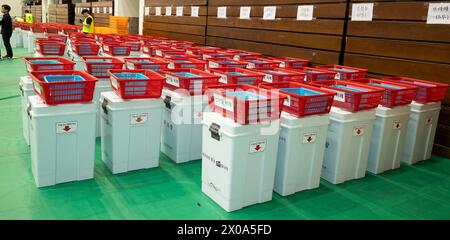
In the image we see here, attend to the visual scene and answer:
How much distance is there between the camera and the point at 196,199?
9.38 ft

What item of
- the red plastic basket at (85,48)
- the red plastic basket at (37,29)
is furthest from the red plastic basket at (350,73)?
the red plastic basket at (37,29)

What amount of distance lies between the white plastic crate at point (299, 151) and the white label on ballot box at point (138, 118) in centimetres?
122

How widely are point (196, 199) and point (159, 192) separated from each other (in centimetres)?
32

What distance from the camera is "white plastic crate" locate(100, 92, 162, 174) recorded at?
10.1ft

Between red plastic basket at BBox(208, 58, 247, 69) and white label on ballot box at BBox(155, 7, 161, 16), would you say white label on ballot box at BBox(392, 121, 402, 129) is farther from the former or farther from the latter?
white label on ballot box at BBox(155, 7, 161, 16)

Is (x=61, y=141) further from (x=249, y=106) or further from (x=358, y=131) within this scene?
(x=358, y=131)

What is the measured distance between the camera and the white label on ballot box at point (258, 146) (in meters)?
2.57

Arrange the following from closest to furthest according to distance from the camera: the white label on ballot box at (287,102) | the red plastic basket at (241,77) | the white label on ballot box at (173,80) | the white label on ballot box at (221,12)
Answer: the white label on ballot box at (287,102), the white label on ballot box at (173,80), the red plastic basket at (241,77), the white label on ballot box at (221,12)

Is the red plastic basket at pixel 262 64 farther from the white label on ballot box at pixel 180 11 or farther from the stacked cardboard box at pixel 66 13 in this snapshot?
the stacked cardboard box at pixel 66 13

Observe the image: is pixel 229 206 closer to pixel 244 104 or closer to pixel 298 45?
pixel 244 104

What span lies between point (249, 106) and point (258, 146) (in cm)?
32

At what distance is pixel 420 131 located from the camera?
12.5ft

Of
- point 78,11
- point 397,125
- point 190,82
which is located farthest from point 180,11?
point 78,11
